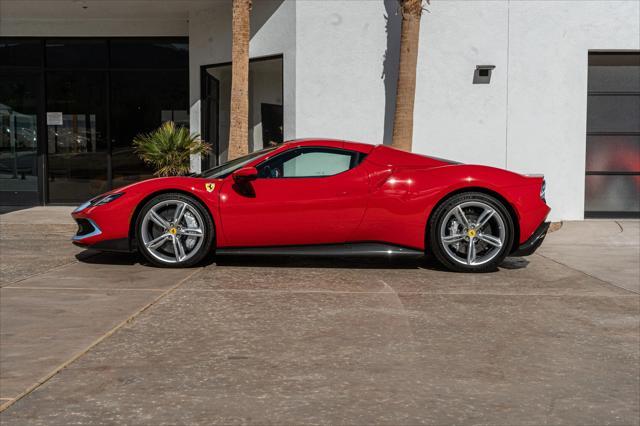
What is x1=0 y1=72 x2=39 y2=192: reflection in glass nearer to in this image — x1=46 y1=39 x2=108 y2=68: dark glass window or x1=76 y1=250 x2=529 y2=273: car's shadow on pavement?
x1=46 y1=39 x2=108 y2=68: dark glass window

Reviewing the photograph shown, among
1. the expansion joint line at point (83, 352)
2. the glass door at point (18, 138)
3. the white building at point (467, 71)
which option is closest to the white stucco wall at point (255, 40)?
the white building at point (467, 71)

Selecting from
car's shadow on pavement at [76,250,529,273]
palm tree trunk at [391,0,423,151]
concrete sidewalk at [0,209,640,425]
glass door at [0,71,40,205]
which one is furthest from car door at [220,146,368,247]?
glass door at [0,71,40,205]

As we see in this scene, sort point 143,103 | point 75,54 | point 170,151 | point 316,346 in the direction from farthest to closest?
1. point 75,54
2. point 143,103
3. point 170,151
4. point 316,346

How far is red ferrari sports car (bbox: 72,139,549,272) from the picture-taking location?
6.96 meters

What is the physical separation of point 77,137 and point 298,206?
399 inches

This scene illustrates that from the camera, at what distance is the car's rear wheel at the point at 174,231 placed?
705 cm

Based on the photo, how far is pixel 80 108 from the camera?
1565 cm

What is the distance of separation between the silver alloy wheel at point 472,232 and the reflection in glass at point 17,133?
11437 mm

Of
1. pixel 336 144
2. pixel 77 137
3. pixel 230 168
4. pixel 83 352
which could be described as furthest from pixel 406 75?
pixel 83 352

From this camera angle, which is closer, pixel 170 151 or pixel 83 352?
pixel 83 352

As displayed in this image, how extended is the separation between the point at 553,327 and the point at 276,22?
9163mm

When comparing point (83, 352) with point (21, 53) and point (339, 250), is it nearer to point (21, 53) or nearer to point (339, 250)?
point (339, 250)

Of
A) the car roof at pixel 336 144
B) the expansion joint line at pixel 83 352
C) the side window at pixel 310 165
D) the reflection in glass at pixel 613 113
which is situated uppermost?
the reflection in glass at pixel 613 113

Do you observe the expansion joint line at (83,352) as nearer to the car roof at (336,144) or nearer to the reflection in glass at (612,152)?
the car roof at (336,144)
